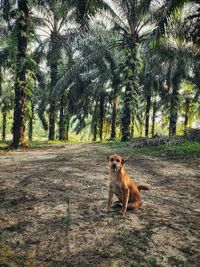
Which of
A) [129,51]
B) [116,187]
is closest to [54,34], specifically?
[129,51]

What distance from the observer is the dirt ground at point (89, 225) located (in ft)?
11.3

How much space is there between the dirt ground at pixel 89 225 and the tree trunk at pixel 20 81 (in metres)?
8.01

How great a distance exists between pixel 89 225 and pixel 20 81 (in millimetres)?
11686

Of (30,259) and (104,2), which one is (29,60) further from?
(30,259)

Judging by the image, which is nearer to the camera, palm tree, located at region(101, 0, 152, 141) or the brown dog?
the brown dog

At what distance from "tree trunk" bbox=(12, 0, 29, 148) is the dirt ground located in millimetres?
8008

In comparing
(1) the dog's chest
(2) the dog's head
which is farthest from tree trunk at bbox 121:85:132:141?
(2) the dog's head

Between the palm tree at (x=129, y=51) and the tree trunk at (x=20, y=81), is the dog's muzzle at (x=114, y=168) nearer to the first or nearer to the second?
the tree trunk at (x=20, y=81)

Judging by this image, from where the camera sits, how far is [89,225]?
4.30 metres

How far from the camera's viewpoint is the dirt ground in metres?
3.43

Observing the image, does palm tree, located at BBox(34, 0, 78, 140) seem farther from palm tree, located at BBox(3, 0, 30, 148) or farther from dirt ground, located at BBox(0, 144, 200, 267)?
dirt ground, located at BBox(0, 144, 200, 267)

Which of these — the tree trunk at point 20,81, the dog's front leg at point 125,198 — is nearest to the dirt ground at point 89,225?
the dog's front leg at point 125,198

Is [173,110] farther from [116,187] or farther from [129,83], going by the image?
[116,187]

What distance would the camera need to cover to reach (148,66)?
24.2 m
